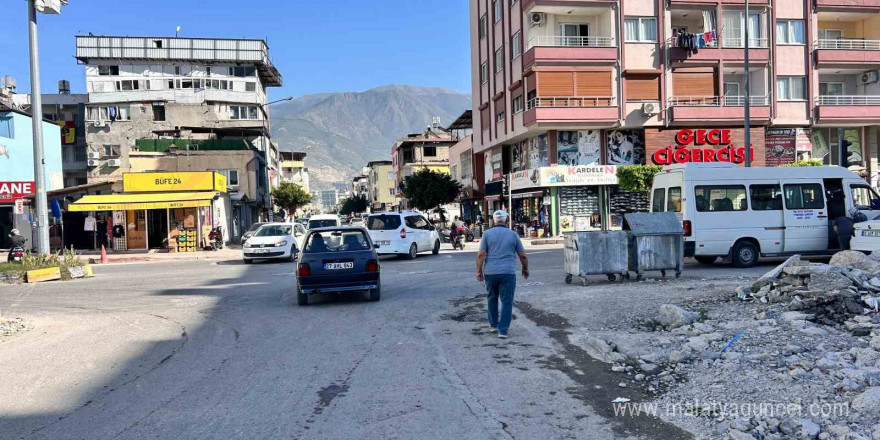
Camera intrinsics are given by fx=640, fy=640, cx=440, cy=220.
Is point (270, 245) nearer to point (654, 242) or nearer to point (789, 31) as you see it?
point (654, 242)

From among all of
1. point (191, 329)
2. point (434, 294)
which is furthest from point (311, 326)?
point (434, 294)

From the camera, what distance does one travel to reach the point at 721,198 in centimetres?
1570

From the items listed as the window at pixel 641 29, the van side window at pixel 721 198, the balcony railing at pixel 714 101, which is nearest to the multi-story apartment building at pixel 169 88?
the window at pixel 641 29

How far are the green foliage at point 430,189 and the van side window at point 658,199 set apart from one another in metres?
37.2

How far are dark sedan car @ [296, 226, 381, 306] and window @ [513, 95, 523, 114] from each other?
30056mm

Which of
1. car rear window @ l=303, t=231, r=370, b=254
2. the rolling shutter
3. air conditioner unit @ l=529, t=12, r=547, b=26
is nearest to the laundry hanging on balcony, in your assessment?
the rolling shutter

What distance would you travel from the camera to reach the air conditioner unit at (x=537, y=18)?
38562 millimetres

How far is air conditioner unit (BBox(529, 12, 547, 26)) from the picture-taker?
1518 inches

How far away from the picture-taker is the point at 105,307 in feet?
42.7

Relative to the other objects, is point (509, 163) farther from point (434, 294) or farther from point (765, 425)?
point (765, 425)

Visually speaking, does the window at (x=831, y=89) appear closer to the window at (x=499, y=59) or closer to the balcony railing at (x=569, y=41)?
the balcony railing at (x=569, y=41)

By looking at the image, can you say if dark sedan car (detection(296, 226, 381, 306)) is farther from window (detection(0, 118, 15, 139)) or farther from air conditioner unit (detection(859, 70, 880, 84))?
air conditioner unit (detection(859, 70, 880, 84))

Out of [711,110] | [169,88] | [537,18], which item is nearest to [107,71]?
[169,88]

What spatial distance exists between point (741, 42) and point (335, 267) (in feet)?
117
